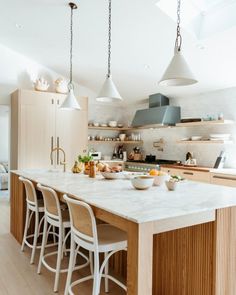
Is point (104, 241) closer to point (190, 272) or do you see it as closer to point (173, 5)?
point (190, 272)

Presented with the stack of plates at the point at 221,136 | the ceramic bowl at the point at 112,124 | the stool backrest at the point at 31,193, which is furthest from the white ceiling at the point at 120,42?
the stool backrest at the point at 31,193

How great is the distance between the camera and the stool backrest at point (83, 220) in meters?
1.92

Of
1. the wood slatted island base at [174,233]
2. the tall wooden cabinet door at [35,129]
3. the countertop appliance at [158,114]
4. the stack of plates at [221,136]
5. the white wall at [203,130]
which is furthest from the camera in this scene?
the countertop appliance at [158,114]

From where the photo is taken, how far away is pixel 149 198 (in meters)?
2.09

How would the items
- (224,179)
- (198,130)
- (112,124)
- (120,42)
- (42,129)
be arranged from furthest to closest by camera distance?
(112,124) < (42,129) < (198,130) < (120,42) < (224,179)

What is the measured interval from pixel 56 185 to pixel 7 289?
3.29 ft

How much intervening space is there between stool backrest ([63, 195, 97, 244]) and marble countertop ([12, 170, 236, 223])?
0.07 metres

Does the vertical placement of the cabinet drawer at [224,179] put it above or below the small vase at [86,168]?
below

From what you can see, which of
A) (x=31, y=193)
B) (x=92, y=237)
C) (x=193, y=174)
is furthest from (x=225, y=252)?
(x=193, y=174)

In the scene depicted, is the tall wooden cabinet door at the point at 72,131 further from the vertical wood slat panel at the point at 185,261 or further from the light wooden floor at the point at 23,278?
the vertical wood slat panel at the point at 185,261

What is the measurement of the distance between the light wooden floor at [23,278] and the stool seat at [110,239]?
62cm

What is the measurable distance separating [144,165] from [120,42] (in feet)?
8.37

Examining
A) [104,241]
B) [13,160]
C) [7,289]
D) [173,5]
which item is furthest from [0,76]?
[104,241]

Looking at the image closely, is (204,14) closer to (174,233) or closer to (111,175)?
(111,175)
